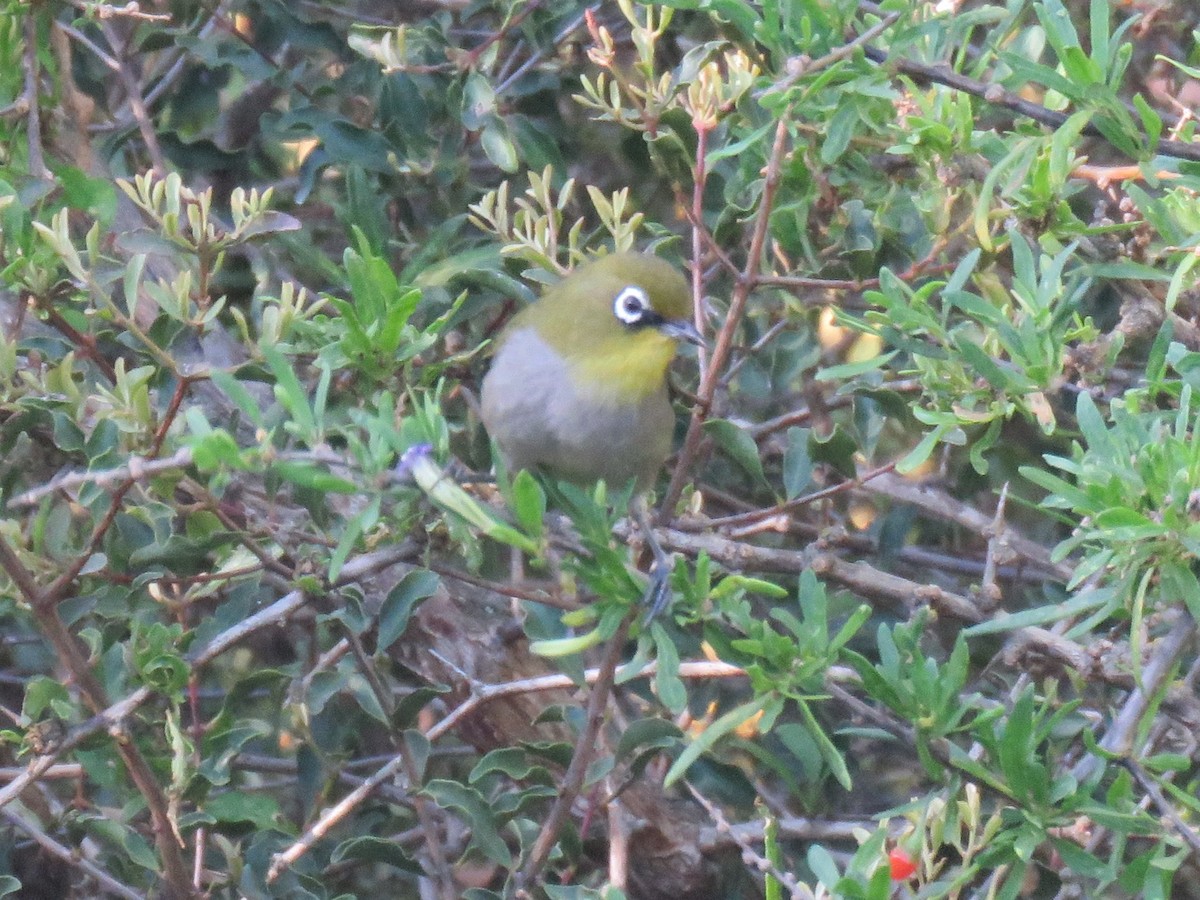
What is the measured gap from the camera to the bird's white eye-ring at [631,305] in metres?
3.38

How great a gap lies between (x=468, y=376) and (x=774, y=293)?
81cm

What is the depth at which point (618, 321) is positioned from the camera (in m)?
3.48

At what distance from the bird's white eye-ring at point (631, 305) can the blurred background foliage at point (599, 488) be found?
12 cm

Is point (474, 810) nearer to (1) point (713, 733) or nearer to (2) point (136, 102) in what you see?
(1) point (713, 733)

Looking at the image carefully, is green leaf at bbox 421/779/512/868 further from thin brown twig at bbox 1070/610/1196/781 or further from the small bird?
thin brown twig at bbox 1070/610/1196/781

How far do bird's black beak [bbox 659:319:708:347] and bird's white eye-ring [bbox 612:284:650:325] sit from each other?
0.06 metres

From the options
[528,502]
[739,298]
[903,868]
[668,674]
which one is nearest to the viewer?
[528,502]

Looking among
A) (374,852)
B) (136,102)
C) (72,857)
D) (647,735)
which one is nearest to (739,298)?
(647,735)

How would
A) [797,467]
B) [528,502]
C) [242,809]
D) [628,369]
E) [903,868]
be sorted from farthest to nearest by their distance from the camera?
[628,369]
[797,467]
[242,809]
[903,868]
[528,502]

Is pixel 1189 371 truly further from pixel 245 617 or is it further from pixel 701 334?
pixel 245 617

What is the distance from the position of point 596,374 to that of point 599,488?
4.61ft

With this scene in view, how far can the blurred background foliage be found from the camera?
218cm

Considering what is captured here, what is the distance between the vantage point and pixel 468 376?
3707mm

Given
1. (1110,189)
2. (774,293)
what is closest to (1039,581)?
(774,293)
